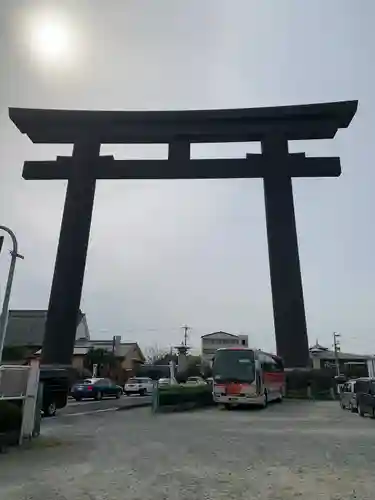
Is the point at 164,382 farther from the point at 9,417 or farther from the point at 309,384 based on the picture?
the point at 9,417

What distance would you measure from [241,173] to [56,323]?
1240 cm

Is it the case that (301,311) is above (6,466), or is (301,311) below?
Result: above

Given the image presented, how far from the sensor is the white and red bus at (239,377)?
1952 cm

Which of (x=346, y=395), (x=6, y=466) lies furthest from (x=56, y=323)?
(x=6, y=466)

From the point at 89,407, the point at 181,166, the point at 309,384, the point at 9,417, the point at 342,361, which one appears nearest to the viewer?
the point at 9,417

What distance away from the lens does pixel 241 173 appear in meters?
26.1

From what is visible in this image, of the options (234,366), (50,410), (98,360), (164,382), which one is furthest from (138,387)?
(50,410)

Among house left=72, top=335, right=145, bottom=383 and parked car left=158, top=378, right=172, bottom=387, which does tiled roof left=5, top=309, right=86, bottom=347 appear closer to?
house left=72, top=335, right=145, bottom=383

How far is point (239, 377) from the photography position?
19.6m

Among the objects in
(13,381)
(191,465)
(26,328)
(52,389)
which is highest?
(26,328)

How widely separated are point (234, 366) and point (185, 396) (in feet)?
7.63

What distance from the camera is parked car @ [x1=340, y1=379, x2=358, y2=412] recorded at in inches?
749

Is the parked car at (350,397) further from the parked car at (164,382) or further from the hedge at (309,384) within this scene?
the parked car at (164,382)

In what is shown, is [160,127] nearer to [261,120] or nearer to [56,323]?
[261,120]
